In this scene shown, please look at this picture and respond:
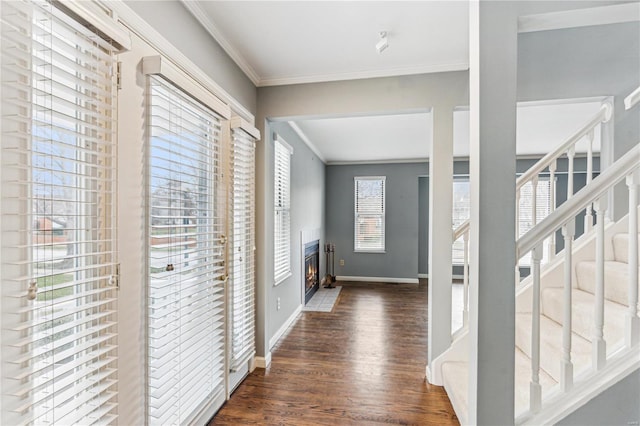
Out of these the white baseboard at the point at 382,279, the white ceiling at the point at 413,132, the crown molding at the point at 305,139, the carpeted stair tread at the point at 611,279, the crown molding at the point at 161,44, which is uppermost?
the white ceiling at the point at 413,132

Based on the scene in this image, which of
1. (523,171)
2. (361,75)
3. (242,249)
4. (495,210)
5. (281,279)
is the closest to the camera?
(495,210)

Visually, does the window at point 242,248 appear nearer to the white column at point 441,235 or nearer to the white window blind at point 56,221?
the white window blind at point 56,221

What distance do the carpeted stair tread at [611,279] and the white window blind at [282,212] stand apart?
8.88ft

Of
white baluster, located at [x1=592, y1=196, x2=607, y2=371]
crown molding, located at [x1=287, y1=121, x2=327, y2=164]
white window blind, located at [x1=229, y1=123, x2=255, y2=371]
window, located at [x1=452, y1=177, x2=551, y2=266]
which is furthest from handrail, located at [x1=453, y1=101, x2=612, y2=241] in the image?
window, located at [x1=452, y1=177, x2=551, y2=266]

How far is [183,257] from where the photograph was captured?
180cm

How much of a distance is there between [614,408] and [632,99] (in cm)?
200

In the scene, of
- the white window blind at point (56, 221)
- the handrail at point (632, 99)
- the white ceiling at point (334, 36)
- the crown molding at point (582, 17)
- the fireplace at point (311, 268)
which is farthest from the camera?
the fireplace at point (311, 268)

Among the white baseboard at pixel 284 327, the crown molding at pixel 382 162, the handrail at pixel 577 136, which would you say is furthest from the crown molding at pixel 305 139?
the handrail at pixel 577 136

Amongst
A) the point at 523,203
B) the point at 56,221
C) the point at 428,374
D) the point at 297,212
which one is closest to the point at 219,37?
the point at 56,221

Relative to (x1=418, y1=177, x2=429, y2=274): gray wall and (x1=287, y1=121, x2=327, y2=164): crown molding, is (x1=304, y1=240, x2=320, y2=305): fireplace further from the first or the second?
(x1=418, y1=177, x2=429, y2=274): gray wall

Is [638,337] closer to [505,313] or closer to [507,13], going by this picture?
[505,313]

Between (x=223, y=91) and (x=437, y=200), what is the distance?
1869 mm

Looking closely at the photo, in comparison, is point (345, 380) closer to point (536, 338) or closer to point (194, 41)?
point (536, 338)

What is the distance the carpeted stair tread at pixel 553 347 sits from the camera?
1604 millimetres
